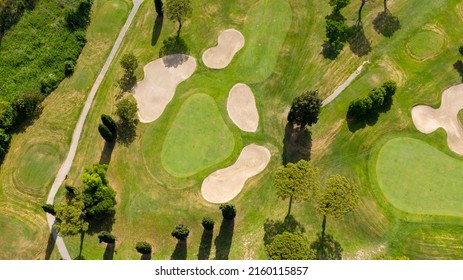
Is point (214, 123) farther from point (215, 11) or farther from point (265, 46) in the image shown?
point (215, 11)

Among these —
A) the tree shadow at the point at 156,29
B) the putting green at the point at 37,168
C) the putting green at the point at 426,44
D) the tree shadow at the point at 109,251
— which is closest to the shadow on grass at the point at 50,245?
the putting green at the point at 37,168

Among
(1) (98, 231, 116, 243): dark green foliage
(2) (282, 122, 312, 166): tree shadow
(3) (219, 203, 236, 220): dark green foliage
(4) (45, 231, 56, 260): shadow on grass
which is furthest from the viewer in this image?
(2) (282, 122, 312, 166): tree shadow

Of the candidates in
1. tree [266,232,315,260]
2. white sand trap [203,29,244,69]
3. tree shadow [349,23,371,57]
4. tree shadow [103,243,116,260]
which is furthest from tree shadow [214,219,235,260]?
tree shadow [349,23,371,57]

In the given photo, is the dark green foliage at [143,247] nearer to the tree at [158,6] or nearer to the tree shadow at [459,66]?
the tree at [158,6]

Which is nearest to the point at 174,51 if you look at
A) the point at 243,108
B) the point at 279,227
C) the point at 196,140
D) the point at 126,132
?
the point at 243,108

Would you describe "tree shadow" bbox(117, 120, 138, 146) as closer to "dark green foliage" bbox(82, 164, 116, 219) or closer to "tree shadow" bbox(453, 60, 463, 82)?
"dark green foliage" bbox(82, 164, 116, 219)

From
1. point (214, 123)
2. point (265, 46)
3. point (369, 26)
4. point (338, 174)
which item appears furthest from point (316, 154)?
point (369, 26)

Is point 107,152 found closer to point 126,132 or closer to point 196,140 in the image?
point 126,132
